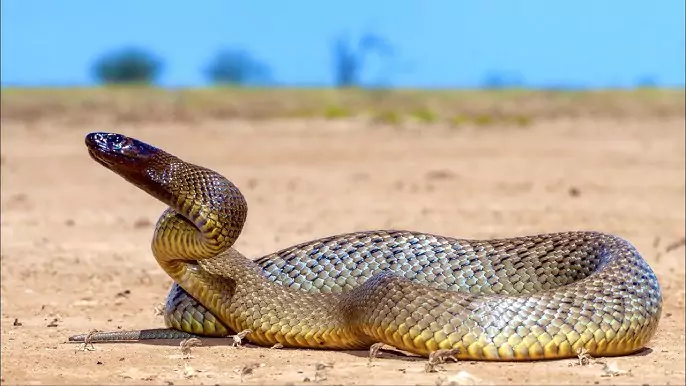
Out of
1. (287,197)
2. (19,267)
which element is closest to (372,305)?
(19,267)

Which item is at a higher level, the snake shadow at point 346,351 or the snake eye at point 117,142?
the snake eye at point 117,142

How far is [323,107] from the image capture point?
31.5 meters

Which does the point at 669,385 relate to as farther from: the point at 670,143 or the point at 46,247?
the point at 670,143

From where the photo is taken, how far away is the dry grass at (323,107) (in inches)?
1089

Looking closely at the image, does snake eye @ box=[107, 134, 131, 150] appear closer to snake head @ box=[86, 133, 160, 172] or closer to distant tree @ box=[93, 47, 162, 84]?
snake head @ box=[86, 133, 160, 172]

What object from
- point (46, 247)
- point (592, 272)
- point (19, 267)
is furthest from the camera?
point (46, 247)

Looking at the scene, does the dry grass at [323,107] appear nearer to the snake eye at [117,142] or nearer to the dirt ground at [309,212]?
the dirt ground at [309,212]

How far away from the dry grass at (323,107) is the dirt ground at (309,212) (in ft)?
6.32

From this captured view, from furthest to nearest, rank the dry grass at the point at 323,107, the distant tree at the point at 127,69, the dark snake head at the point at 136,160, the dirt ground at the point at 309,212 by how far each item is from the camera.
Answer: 1. the distant tree at the point at 127,69
2. the dry grass at the point at 323,107
3. the dark snake head at the point at 136,160
4. the dirt ground at the point at 309,212

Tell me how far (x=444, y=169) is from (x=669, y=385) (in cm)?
1182

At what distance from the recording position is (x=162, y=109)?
2969 centimetres

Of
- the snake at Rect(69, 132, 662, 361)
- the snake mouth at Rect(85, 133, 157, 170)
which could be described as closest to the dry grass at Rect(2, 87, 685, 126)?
the snake at Rect(69, 132, 662, 361)

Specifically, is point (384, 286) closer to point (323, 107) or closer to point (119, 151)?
point (119, 151)

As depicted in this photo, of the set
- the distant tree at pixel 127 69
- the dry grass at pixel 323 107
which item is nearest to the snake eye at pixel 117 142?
the dry grass at pixel 323 107
